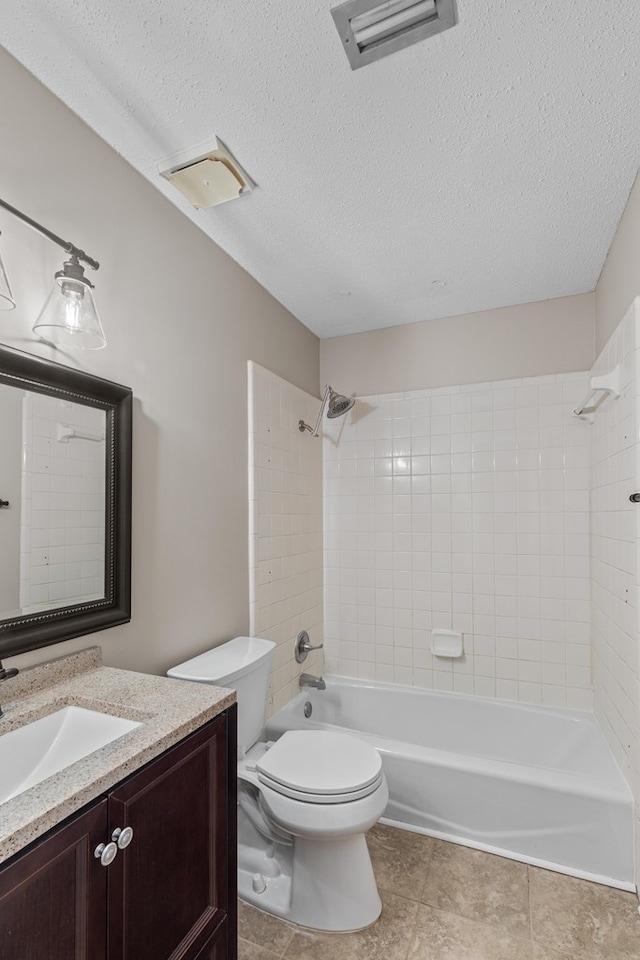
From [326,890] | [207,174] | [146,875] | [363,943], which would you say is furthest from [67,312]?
[363,943]

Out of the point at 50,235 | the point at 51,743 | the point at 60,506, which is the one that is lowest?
the point at 51,743

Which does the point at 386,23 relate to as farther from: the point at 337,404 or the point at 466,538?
the point at 466,538

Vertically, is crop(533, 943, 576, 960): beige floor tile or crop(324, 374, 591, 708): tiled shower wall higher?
crop(324, 374, 591, 708): tiled shower wall

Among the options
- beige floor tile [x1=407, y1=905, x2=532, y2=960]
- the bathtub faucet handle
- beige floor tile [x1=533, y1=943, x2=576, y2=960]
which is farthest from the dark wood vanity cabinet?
the bathtub faucet handle

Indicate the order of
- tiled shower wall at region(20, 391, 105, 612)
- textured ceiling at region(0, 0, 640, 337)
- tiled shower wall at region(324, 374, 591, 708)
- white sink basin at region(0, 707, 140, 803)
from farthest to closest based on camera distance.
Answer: tiled shower wall at region(324, 374, 591, 708), tiled shower wall at region(20, 391, 105, 612), textured ceiling at region(0, 0, 640, 337), white sink basin at region(0, 707, 140, 803)

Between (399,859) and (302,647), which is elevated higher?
(302,647)

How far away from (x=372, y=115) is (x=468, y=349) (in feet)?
5.13

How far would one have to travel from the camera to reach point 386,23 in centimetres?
114

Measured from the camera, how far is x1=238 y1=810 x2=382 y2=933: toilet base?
1582 millimetres

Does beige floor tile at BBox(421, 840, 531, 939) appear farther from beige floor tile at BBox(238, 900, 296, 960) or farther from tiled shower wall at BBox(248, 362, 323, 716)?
tiled shower wall at BBox(248, 362, 323, 716)

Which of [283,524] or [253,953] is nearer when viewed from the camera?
[253,953]

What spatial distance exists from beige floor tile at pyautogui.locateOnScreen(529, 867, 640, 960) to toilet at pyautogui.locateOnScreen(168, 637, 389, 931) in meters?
0.55

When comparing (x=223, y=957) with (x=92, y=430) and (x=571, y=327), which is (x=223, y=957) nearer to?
(x=92, y=430)

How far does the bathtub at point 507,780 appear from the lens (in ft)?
5.86
